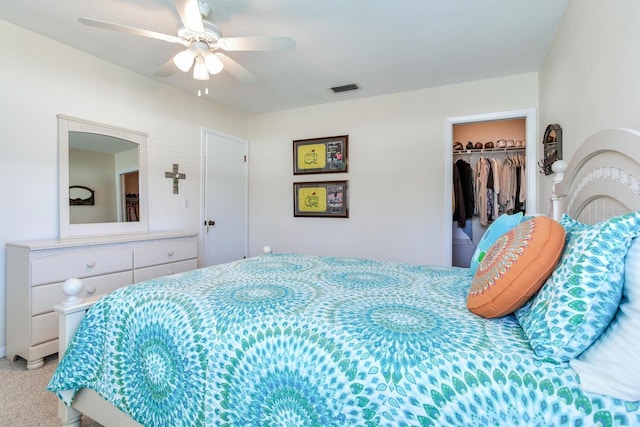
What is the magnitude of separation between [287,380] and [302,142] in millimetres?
3413

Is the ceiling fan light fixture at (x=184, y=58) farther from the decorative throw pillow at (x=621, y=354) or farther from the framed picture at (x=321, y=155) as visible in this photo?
the decorative throw pillow at (x=621, y=354)

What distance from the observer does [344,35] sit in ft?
7.88

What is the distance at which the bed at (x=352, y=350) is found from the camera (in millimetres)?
755

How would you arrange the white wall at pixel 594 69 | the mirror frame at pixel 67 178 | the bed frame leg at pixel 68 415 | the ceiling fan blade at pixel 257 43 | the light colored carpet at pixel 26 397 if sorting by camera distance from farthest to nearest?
the mirror frame at pixel 67 178, the ceiling fan blade at pixel 257 43, the light colored carpet at pixel 26 397, the bed frame leg at pixel 68 415, the white wall at pixel 594 69

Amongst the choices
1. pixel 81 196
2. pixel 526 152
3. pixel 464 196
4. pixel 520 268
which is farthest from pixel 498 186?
pixel 81 196

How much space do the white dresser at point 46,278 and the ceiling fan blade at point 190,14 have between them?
5.46 feet

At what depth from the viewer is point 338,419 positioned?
0.87m

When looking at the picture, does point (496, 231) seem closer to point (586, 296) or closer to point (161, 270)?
point (586, 296)

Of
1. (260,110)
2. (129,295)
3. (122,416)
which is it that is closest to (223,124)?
(260,110)

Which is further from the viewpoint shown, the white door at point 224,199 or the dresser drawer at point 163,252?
the white door at point 224,199

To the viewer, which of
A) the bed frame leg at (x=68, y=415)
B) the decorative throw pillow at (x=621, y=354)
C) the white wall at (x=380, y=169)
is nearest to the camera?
the decorative throw pillow at (x=621, y=354)

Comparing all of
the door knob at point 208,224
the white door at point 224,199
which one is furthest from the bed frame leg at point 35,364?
the door knob at point 208,224

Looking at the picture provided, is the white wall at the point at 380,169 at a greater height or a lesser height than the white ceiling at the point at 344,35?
lesser

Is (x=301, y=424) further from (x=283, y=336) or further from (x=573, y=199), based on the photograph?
(x=573, y=199)
